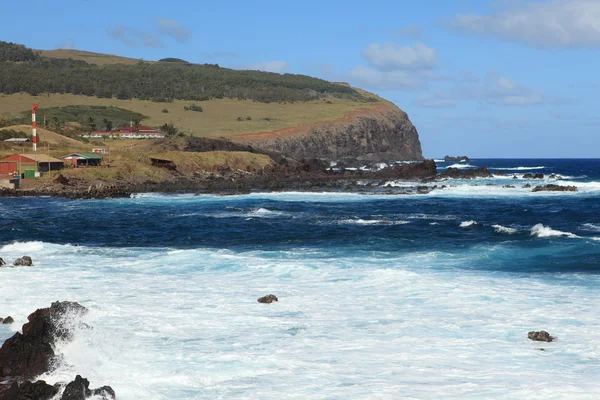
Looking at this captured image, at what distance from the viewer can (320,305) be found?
1942 centimetres

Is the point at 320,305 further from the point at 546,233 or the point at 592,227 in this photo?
the point at 592,227

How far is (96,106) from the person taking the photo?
138m

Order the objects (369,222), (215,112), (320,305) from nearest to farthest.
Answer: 1. (320,305)
2. (369,222)
3. (215,112)

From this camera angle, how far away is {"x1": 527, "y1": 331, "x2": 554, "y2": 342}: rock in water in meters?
15.7

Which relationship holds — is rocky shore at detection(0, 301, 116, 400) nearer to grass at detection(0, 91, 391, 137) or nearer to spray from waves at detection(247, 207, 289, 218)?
spray from waves at detection(247, 207, 289, 218)

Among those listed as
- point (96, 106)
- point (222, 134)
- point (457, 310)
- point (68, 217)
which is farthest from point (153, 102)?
point (457, 310)

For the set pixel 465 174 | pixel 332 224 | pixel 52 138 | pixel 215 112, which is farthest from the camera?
pixel 215 112

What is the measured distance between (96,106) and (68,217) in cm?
9758

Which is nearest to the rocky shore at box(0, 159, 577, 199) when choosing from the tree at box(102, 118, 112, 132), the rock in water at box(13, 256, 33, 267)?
the tree at box(102, 118, 112, 132)

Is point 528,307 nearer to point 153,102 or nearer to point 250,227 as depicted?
point 250,227

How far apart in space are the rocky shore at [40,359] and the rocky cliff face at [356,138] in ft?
311

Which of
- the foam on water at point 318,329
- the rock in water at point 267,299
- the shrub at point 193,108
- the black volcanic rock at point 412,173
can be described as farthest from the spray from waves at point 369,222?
Answer: the shrub at point 193,108

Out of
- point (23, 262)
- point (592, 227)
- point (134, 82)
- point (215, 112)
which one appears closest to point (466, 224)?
point (592, 227)

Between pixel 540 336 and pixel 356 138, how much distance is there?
129m
